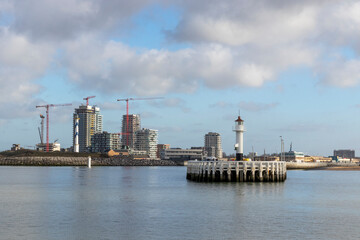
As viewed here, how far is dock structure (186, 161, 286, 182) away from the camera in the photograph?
3386 inches

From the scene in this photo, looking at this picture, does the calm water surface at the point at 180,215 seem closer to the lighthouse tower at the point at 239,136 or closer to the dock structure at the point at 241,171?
the dock structure at the point at 241,171

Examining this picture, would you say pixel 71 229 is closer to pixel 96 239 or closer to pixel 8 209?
pixel 96 239

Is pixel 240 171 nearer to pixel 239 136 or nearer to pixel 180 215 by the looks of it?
pixel 239 136

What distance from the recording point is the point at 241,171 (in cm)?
8594

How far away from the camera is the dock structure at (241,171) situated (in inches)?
3386

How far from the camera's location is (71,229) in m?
41.1

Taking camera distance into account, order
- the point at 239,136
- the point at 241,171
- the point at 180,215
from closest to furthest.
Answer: the point at 180,215
the point at 241,171
the point at 239,136

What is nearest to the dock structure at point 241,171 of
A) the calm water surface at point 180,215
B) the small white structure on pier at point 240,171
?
the small white structure on pier at point 240,171

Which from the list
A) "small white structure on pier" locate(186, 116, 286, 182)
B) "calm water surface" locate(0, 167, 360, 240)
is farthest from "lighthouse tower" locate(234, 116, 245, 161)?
"calm water surface" locate(0, 167, 360, 240)

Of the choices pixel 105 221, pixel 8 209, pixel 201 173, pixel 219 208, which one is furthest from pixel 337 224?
pixel 201 173

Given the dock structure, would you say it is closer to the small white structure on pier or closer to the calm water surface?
the small white structure on pier

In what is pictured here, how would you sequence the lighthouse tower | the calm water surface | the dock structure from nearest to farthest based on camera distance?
1. the calm water surface
2. the dock structure
3. the lighthouse tower

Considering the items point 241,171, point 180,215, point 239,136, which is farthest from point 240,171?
point 180,215

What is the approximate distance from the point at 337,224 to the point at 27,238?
27064 mm
